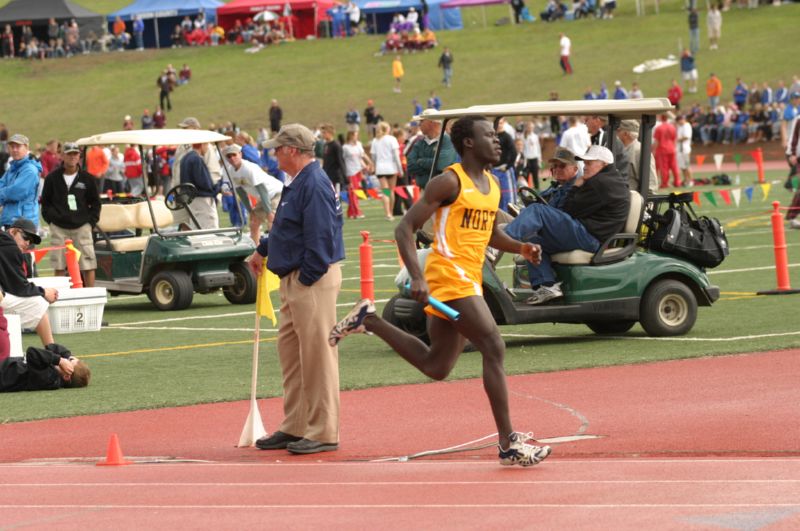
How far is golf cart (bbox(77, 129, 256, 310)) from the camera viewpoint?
1819 cm

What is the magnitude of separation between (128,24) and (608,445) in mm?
79532

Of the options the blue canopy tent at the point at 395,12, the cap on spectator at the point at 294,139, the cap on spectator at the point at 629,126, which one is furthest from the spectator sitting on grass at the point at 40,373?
the blue canopy tent at the point at 395,12

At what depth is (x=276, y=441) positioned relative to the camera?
30.7ft

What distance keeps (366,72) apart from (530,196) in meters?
59.8

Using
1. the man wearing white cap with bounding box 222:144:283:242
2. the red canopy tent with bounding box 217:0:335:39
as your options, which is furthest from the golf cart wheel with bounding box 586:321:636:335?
the red canopy tent with bounding box 217:0:335:39

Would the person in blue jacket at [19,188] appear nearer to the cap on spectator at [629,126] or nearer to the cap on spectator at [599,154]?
the cap on spectator at [629,126]

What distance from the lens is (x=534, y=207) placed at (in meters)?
13.0

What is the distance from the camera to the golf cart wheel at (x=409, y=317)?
Answer: 13.2 metres

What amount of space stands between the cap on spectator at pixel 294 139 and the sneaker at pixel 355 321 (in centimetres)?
115

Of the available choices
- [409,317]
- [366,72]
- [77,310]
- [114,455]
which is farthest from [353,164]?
[366,72]

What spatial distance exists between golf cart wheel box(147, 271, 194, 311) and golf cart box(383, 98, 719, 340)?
522 centimetres

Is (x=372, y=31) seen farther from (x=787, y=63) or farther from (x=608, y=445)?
(x=608, y=445)

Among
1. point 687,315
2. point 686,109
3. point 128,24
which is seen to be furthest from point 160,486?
point 128,24

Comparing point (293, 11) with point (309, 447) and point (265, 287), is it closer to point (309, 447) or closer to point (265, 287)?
point (265, 287)
